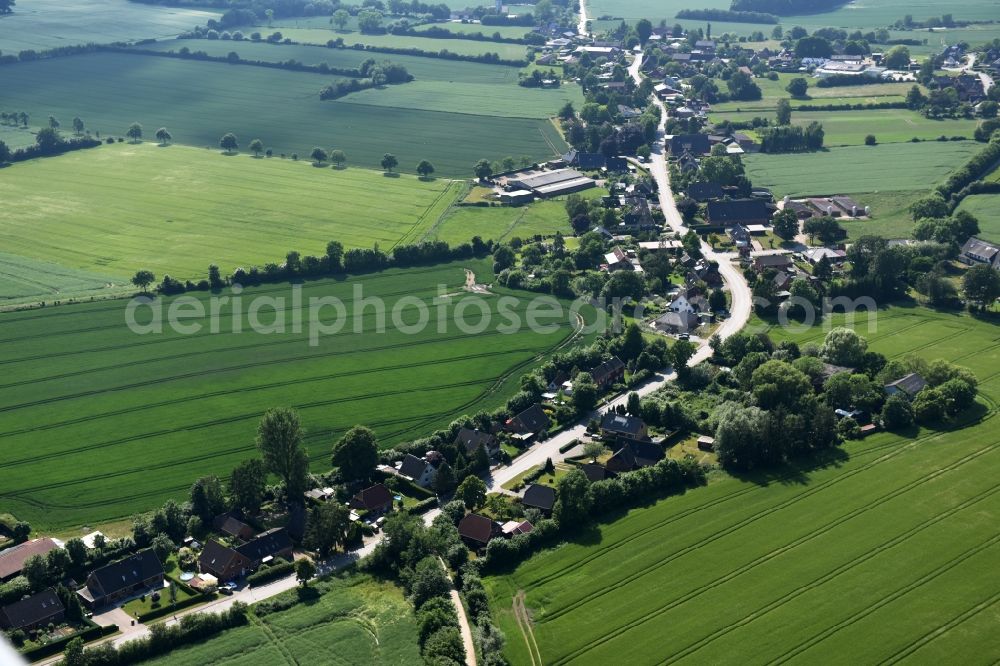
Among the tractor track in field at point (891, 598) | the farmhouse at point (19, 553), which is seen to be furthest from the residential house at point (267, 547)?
the tractor track in field at point (891, 598)

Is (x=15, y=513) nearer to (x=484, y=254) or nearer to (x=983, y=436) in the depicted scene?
(x=484, y=254)

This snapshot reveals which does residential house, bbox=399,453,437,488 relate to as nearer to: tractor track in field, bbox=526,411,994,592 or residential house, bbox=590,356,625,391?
tractor track in field, bbox=526,411,994,592

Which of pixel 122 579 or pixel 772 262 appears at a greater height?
pixel 772 262

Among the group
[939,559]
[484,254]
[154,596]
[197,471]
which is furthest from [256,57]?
[939,559]

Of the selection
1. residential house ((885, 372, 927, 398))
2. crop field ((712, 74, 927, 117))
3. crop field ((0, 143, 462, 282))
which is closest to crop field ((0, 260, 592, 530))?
crop field ((0, 143, 462, 282))

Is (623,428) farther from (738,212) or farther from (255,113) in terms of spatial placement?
(255,113)

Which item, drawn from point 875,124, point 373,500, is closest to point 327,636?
point 373,500
